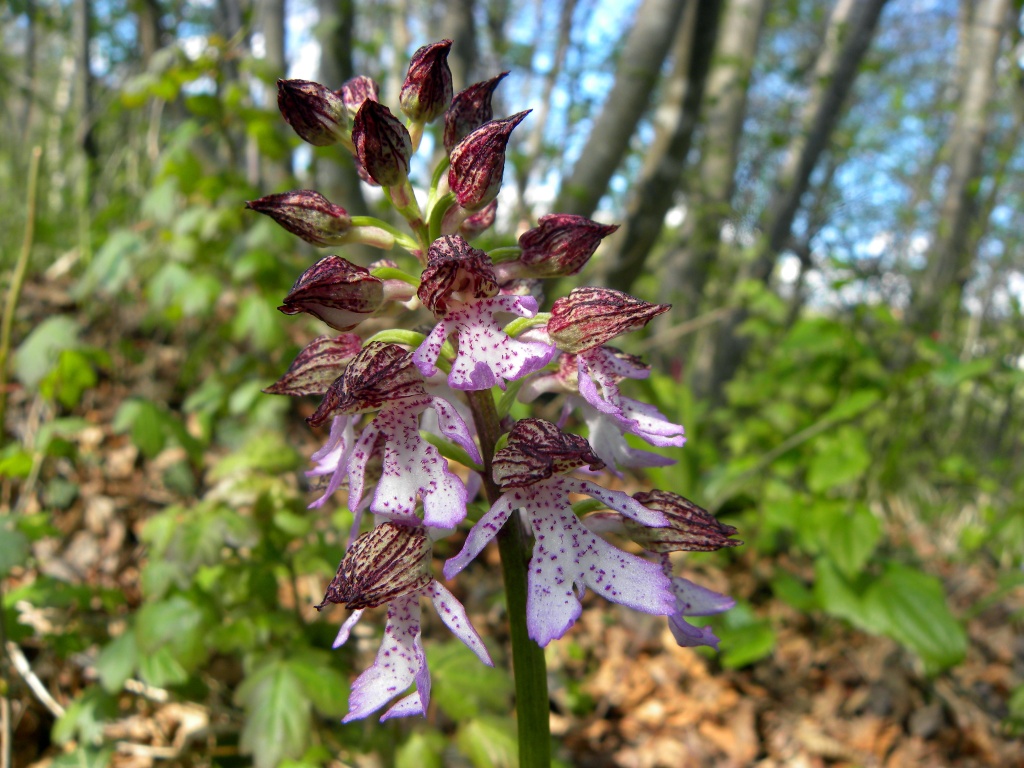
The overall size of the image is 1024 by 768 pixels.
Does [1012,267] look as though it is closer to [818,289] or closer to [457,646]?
[818,289]

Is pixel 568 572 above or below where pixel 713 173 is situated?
below

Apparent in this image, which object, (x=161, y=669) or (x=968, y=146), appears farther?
(x=968, y=146)

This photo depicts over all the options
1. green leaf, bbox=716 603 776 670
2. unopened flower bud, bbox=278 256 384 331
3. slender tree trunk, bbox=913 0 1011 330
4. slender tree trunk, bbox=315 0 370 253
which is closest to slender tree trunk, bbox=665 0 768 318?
slender tree trunk, bbox=913 0 1011 330

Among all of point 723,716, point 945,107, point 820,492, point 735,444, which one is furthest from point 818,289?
point 723,716

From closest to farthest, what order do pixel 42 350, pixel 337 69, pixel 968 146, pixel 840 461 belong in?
pixel 42 350, pixel 840 461, pixel 337 69, pixel 968 146

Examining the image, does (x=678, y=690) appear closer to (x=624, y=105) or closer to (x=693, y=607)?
(x=693, y=607)

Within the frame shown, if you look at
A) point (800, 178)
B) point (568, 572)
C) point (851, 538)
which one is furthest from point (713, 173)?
point (568, 572)

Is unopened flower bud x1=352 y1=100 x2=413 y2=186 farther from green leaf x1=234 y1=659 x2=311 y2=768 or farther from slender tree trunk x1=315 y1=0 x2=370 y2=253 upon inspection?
slender tree trunk x1=315 y1=0 x2=370 y2=253
